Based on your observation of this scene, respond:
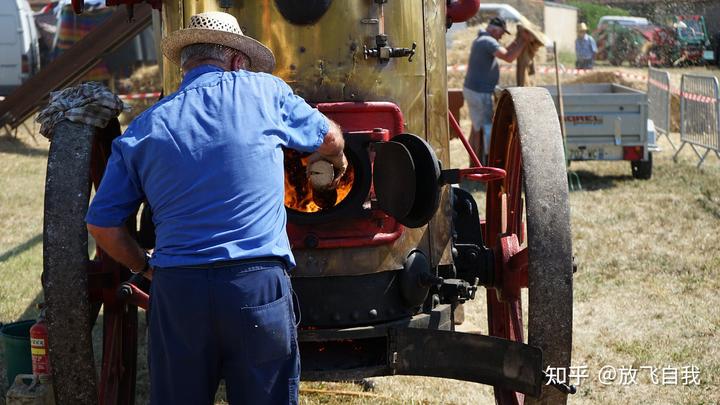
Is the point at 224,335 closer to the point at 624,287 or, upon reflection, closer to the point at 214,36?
the point at 214,36

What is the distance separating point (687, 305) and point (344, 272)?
3204mm

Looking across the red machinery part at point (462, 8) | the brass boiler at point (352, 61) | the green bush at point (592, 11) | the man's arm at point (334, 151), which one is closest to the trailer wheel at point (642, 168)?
the red machinery part at point (462, 8)

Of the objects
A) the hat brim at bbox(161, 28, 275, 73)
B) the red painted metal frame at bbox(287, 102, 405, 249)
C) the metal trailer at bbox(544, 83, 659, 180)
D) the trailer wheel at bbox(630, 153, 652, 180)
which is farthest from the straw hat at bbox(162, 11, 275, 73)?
the trailer wheel at bbox(630, 153, 652, 180)

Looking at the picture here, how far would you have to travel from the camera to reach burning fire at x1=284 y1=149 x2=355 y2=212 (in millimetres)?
3504

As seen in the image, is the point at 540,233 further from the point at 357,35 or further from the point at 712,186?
the point at 712,186

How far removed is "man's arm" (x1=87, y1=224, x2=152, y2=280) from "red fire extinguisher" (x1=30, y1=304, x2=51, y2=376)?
2.62 ft

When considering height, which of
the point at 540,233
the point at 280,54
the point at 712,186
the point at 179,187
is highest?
the point at 280,54

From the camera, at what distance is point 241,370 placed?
9.71 ft

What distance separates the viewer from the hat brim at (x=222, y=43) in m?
3.03

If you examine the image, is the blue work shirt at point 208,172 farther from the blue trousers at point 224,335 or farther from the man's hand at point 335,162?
the man's hand at point 335,162

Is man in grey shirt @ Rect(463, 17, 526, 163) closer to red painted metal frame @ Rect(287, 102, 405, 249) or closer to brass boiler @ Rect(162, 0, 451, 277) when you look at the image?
brass boiler @ Rect(162, 0, 451, 277)

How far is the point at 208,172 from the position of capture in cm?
286

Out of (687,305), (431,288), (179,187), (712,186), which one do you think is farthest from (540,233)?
(712,186)

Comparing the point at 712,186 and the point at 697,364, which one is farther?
the point at 712,186
